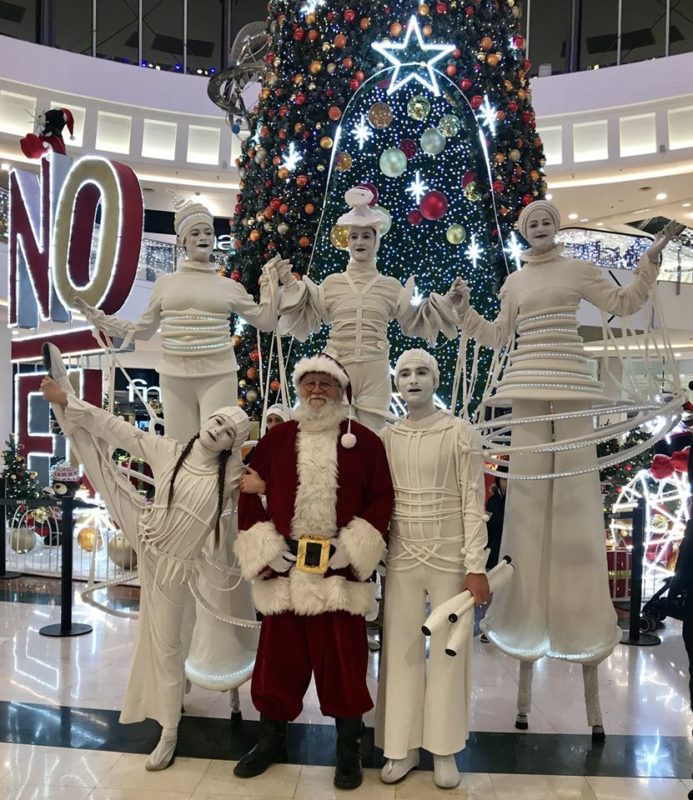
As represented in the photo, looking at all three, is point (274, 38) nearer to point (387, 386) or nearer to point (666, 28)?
point (387, 386)

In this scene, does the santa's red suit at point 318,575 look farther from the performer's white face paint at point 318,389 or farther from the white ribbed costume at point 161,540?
the white ribbed costume at point 161,540

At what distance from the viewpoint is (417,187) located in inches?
223

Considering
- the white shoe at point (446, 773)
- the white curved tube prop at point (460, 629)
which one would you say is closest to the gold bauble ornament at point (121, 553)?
the white shoe at point (446, 773)

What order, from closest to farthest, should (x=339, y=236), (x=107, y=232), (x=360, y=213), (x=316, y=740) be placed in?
(x=316, y=740)
(x=360, y=213)
(x=339, y=236)
(x=107, y=232)

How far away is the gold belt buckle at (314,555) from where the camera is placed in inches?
113

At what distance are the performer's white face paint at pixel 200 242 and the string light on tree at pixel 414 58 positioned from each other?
100 inches

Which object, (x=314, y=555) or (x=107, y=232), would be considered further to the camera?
(x=107, y=232)

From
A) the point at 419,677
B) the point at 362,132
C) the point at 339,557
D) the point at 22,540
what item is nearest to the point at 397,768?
the point at 419,677

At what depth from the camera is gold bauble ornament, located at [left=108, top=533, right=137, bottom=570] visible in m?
6.72

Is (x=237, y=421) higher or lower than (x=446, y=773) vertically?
higher

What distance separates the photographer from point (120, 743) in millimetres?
3291

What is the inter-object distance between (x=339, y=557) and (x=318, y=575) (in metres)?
0.12

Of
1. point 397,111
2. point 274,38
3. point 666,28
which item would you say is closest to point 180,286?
point 397,111

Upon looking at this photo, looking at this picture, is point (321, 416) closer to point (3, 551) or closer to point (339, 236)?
point (339, 236)
